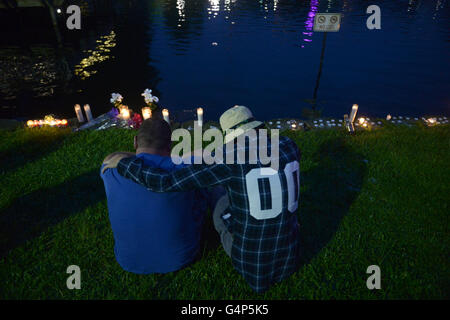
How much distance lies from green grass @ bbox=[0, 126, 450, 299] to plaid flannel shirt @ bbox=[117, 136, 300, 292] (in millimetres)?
844

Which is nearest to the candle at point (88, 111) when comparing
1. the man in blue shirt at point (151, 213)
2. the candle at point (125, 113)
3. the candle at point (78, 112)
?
the candle at point (78, 112)

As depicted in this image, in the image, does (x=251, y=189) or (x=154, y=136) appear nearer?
(x=251, y=189)

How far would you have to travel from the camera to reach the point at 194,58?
Result: 74.3 ft

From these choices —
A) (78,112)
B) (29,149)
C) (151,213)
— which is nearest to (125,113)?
(78,112)

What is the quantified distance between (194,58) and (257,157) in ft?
73.6

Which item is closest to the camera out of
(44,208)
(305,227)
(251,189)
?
(251,189)

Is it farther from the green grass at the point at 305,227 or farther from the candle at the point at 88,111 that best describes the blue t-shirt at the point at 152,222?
the candle at the point at 88,111

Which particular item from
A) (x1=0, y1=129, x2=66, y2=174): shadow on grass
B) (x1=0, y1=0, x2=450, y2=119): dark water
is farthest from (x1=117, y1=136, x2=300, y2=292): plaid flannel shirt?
(x1=0, y1=0, x2=450, y2=119): dark water

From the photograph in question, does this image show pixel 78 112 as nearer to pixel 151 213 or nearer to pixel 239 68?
pixel 151 213

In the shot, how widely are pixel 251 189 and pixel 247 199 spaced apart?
4.5 inches

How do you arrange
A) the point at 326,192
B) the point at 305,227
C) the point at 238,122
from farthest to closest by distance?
the point at 326,192, the point at 305,227, the point at 238,122

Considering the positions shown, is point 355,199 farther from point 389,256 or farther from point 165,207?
point 165,207

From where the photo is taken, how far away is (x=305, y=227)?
4422 mm
